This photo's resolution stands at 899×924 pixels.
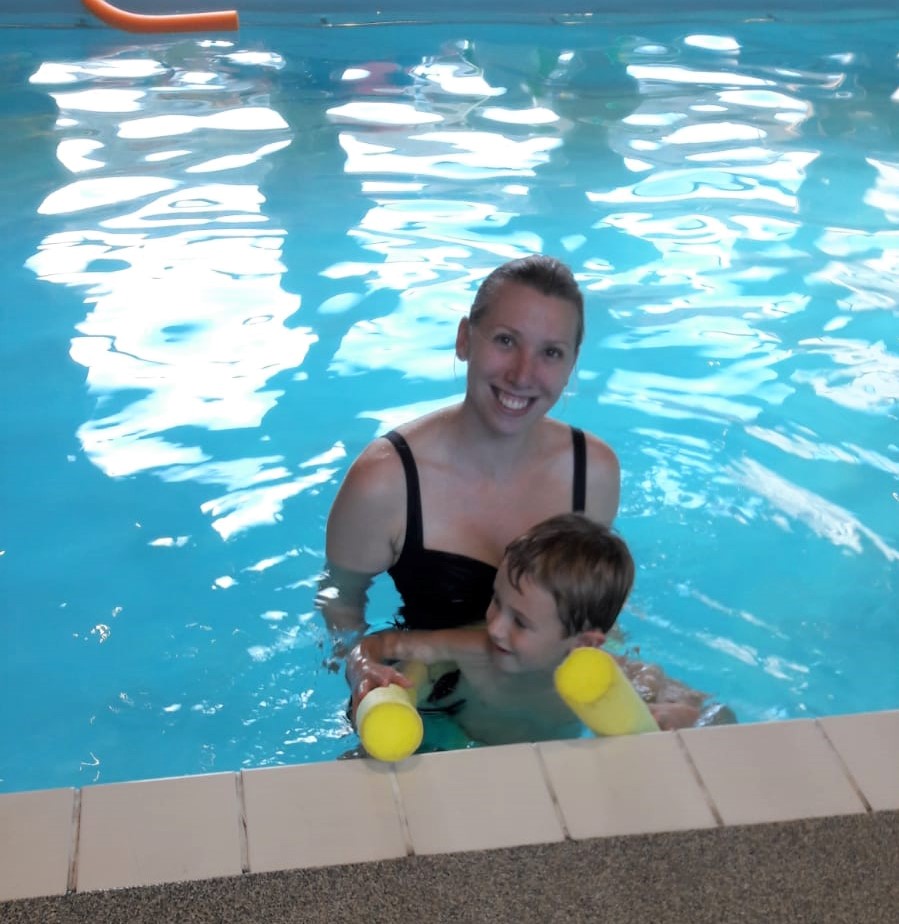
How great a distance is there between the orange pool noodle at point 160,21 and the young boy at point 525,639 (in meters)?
6.78

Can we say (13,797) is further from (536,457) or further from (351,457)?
(351,457)

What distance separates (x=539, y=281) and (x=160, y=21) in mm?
6860

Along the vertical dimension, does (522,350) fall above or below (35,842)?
above

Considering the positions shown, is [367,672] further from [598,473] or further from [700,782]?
[598,473]

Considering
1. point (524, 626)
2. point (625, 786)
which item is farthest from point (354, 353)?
point (625, 786)

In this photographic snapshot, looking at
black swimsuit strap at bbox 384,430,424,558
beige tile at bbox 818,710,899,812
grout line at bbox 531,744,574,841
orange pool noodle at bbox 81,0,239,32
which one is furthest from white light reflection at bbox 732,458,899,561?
orange pool noodle at bbox 81,0,239,32

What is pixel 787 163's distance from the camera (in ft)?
23.9

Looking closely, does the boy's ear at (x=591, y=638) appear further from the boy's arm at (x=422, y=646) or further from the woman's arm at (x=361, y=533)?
the woman's arm at (x=361, y=533)

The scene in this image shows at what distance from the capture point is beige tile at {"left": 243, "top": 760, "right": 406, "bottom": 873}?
212cm

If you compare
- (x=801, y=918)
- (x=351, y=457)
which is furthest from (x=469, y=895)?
(x=351, y=457)

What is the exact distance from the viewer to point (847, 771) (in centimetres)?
234

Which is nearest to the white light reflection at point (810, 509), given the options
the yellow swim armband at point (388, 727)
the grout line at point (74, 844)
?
the yellow swim armband at point (388, 727)

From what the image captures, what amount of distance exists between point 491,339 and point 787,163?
4960mm

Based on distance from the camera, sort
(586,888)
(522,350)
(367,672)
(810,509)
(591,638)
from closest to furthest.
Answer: (586,888), (367,672), (591,638), (522,350), (810,509)
